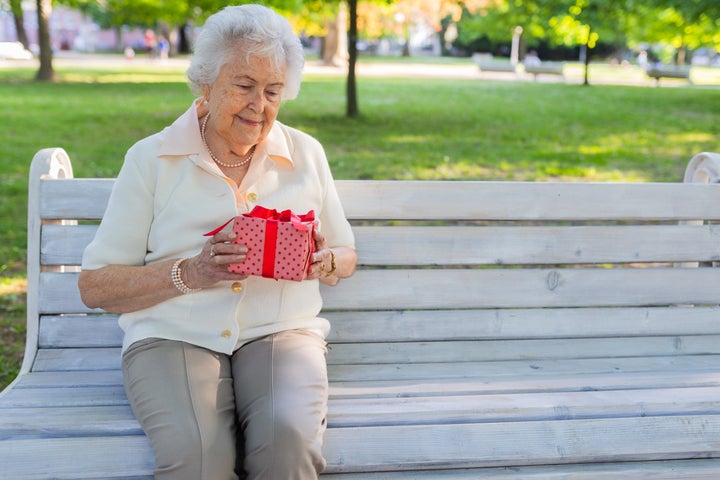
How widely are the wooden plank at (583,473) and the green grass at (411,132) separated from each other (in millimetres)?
2472

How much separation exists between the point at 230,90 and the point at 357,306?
93 centimetres

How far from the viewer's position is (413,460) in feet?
7.53

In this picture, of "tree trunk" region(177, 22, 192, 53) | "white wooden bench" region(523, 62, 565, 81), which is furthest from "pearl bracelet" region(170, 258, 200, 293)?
"tree trunk" region(177, 22, 192, 53)

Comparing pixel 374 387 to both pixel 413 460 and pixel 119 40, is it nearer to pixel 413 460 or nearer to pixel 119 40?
pixel 413 460

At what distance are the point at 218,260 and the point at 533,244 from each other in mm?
1294

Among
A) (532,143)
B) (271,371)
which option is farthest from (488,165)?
(271,371)

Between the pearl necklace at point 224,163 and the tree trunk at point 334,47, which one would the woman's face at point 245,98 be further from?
the tree trunk at point 334,47

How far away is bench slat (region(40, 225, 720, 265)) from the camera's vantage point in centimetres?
301

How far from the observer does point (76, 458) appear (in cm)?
221

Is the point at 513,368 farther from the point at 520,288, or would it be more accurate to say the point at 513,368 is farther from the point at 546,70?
the point at 546,70

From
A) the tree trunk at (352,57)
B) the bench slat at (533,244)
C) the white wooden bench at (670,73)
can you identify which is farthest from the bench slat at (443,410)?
the white wooden bench at (670,73)

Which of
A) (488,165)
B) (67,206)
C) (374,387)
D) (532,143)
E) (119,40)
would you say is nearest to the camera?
(374,387)

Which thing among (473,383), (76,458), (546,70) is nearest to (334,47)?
(546,70)

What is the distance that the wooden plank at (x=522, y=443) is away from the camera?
2.29 metres
